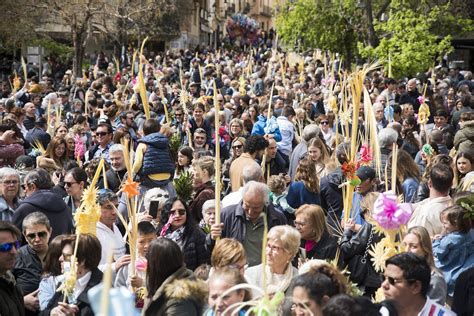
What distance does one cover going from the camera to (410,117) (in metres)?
13.7

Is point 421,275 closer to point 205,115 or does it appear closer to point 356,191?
point 356,191

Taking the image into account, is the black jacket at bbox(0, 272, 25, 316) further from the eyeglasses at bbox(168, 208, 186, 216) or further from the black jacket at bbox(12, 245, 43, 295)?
the eyeglasses at bbox(168, 208, 186, 216)

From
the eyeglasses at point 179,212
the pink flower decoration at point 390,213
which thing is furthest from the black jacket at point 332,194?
the pink flower decoration at point 390,213

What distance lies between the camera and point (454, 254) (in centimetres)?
720

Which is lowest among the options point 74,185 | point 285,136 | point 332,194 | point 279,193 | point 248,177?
point 285,136

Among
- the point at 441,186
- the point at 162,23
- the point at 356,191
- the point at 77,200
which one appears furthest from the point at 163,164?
the point at 162,23

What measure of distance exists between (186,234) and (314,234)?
3.19 ft

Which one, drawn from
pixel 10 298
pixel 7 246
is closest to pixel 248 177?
pixel 7 246

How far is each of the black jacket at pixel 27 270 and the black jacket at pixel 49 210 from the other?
36.2 inches

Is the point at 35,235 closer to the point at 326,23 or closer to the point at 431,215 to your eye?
the point at 431,215

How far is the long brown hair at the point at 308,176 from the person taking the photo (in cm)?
934

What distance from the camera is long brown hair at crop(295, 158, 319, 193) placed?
934 centimetres

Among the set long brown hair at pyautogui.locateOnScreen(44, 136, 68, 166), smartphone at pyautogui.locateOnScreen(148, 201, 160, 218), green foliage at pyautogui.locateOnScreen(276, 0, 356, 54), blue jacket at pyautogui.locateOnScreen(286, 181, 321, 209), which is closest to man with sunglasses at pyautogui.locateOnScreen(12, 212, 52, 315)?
smartphone at pyautogui.locateOnScreen(148, 201, 160, 218)

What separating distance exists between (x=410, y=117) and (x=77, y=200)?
610 centimetres
